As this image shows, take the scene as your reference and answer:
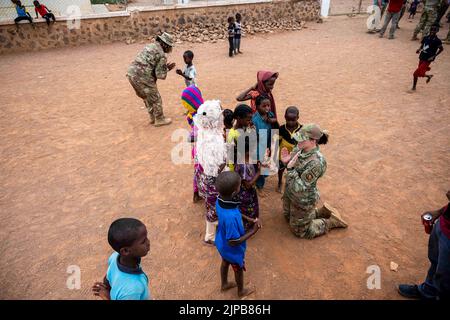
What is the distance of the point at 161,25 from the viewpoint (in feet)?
43.9

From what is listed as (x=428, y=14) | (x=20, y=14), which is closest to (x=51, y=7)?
(x=20, y=14)

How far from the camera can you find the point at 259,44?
1233 cm

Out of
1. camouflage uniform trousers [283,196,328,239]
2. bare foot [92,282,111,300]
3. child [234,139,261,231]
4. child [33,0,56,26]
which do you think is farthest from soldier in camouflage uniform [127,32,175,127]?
child [33,0,56,26]

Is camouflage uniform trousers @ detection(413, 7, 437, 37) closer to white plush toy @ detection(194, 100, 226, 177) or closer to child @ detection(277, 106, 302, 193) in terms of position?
child @ detection(277, 106, 302, 193)

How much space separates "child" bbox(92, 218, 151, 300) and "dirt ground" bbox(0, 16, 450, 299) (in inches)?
49.6

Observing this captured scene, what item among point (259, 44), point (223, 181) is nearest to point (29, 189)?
point (223, 181)

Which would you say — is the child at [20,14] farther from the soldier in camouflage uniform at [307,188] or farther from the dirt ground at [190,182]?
the soldier in camouflage uniform at [307,188]

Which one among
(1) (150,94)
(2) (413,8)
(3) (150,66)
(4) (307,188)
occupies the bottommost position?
(4) (307,188)

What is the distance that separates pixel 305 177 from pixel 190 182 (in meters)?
2.13

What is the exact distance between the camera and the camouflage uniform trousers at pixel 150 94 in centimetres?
584

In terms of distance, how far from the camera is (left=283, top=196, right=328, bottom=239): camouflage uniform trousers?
130 inches

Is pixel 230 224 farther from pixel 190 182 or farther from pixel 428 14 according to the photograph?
pixel 428 14

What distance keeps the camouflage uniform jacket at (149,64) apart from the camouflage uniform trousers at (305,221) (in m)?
3.87

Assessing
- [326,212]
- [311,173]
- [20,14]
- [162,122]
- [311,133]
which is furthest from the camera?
[20,14]
